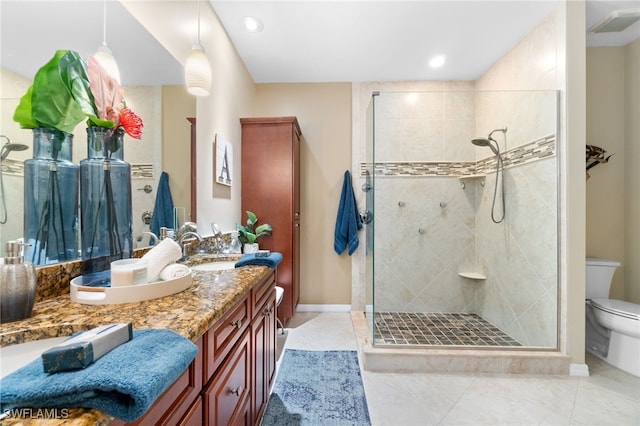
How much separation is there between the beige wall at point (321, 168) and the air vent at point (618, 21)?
201 centimetres

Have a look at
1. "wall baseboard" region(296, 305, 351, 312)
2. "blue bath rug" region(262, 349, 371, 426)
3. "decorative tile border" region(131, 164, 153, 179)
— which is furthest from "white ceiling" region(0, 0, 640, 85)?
"wall baseboard" region(296, 305, 351, 312)

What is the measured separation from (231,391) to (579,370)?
2.26 meters

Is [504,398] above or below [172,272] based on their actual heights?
below

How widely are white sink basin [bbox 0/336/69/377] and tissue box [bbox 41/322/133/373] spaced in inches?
8.6

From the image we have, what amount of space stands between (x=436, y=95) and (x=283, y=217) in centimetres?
205

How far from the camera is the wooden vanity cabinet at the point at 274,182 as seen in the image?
2441 millimetres

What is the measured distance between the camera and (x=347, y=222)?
2.76 meters

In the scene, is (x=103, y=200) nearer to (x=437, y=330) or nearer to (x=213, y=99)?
(x=213, y=99)

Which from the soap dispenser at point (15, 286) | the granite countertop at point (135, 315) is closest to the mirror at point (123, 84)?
the soap dispenser at point (15, 286)

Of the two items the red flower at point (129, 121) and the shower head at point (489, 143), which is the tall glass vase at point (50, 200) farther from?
the shower head at point (489, 143)

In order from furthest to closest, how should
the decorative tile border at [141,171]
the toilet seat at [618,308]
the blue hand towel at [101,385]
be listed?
the toilet seat at [618,308], the decorative tile border at [141,171], the blue hand towel at [101,385]

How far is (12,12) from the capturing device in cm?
71

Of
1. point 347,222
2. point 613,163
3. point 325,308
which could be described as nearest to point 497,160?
point 613,163

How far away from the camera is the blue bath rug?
1371 mm
